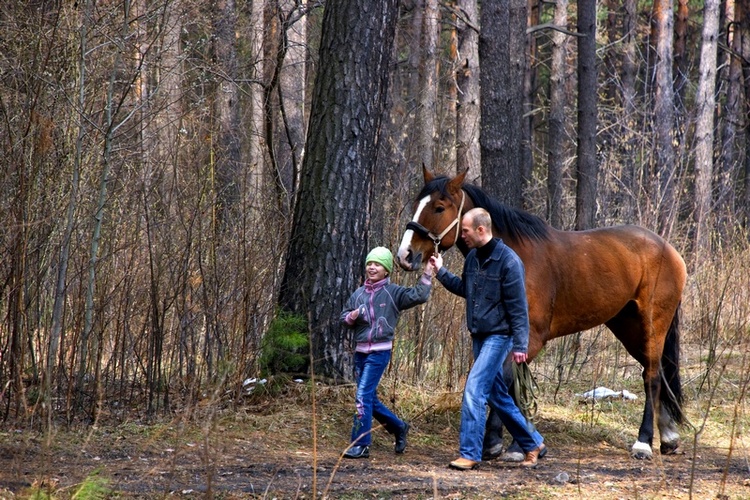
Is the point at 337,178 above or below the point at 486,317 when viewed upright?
above

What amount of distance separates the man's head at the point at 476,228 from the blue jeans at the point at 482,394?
666 millimetres

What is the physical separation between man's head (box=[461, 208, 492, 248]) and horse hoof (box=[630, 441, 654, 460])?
2.40 m

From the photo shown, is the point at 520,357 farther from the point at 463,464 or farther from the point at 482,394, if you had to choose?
the point at 463,464

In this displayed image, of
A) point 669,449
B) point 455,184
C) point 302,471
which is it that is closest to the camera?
point 302,471

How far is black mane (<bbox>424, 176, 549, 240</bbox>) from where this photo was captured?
22.2 ft

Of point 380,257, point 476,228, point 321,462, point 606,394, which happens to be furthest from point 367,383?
point 606,394

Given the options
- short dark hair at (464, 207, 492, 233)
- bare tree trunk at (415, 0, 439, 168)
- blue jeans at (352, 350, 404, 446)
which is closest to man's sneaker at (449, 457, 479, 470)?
blue jeans at (352, 350, 404, 446)

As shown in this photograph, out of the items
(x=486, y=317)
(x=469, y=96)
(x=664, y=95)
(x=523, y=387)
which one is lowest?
(x=523, y=387)

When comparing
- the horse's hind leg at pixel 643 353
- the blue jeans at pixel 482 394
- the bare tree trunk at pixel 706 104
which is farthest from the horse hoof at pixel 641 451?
the bare tree trunk at pixel 706 104

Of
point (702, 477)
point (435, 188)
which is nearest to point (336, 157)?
point (435, 188)

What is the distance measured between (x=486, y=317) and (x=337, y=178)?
204 centimetres

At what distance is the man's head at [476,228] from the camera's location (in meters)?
6.38

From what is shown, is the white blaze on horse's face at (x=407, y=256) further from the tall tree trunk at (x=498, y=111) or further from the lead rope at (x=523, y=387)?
the tall tree trunk at (x=498, y=111)

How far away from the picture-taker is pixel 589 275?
24.7 feet
